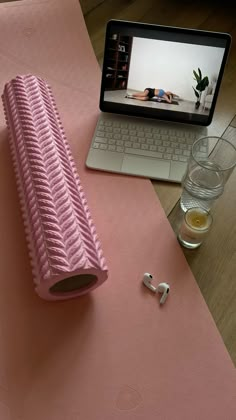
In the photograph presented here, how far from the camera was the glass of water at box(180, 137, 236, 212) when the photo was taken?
0.76 m

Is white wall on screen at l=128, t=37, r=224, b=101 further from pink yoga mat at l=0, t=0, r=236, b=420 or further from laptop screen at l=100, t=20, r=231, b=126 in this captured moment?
pink yoga mat at l=0, t=0, r=236, b=420

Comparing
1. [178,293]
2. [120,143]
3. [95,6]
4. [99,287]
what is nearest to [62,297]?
[99,287]

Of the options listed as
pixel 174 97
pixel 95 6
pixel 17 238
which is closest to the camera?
pixel 17 238

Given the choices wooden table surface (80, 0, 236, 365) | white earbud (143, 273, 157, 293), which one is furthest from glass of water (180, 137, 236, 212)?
white earbud (143, 273, 157, 293)

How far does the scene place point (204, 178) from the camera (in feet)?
2.53

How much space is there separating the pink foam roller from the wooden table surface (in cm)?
16

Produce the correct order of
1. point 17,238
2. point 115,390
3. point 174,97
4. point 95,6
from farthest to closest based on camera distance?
1. point 95,6
2. point 174,97
3. point 17,238
4. point 115,390

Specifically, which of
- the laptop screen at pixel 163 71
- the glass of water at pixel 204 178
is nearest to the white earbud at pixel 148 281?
the glass of water at pixel 204 178

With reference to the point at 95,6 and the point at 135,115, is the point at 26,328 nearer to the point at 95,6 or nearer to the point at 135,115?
the point at 135,115

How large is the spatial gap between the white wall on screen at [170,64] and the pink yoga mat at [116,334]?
17 cm

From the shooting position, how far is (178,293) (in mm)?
692

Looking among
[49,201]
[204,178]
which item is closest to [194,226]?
[204,178]

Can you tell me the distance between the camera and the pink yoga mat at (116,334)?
61 centimetres

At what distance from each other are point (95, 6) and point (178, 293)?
71cm
